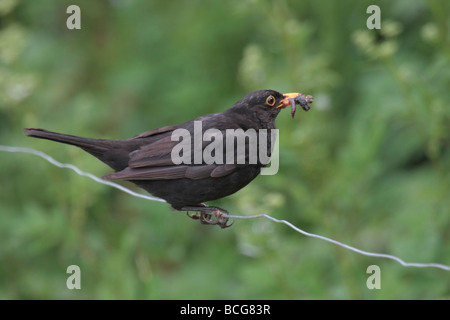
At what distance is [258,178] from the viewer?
520cm

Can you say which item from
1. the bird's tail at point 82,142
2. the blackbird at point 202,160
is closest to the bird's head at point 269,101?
the blackbird at point 202,160

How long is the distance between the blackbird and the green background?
831 mm

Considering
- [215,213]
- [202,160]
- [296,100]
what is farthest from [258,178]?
[296,100]

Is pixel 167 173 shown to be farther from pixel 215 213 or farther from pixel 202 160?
pixel 215 213

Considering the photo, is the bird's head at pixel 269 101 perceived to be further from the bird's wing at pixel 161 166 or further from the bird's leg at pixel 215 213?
the bird's leg at pixel 215 213

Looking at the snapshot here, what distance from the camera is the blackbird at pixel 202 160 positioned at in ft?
9.89

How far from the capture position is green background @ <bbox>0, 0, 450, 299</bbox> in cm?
420

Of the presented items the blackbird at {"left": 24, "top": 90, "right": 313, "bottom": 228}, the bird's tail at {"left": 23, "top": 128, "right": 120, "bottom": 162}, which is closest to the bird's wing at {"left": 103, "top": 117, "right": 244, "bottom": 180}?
the blackbird at {"left": 24, "top": 90, "right": 313, "bottom": 228}

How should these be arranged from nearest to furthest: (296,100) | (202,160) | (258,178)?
(296,100)
(202,160)
(258,178)

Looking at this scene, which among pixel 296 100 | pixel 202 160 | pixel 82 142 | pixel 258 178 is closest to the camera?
pixel 296 100

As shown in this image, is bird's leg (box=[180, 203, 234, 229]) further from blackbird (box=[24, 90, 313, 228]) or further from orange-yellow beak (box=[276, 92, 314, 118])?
orange-yellow beak (box=[276, 92, 314, 118])

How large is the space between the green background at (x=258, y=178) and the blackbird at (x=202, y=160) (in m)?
0.83

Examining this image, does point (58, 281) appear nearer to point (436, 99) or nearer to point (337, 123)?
point (337, 123)

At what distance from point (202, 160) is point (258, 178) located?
82.7 inches
